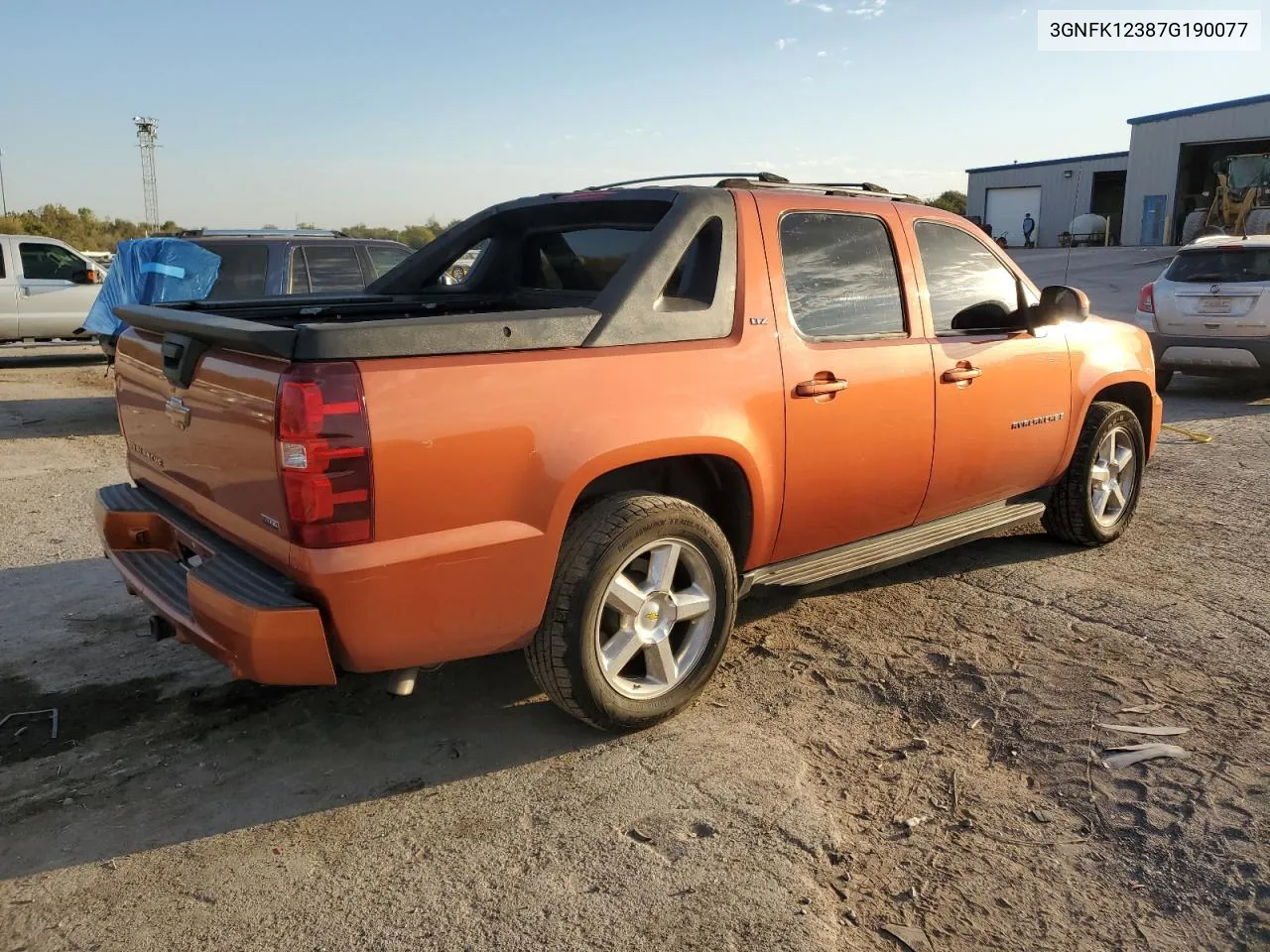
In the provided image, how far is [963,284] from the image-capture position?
4551mm

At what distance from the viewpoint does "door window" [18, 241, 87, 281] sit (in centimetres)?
1402

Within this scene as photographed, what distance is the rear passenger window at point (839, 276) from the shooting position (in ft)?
12.5

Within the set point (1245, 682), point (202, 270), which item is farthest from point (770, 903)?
point (202, 270)

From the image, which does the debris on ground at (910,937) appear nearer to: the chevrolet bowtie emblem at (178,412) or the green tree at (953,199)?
the chevrolet bowtie emblem at (178,412)

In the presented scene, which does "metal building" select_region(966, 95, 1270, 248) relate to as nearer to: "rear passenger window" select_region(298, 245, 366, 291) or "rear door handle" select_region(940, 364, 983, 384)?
"rear passenger window" select_region(298, 245, 366, 291)

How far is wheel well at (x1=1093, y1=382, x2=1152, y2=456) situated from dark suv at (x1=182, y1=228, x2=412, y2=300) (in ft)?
20.3

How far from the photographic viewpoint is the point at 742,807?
2.98 meters

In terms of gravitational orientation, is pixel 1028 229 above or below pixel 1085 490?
above

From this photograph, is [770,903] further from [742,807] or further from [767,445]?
[767,445]

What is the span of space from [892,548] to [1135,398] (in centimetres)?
242

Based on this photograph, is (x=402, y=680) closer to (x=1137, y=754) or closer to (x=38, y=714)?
(x=38, y=714)

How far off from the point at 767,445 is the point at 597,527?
786 mm

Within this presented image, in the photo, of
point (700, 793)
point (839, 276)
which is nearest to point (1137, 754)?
point (700, 793)

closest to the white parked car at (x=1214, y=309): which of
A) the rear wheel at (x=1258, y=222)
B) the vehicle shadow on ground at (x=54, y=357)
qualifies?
the vehicle shadow on ground at (x=54, y=357)
